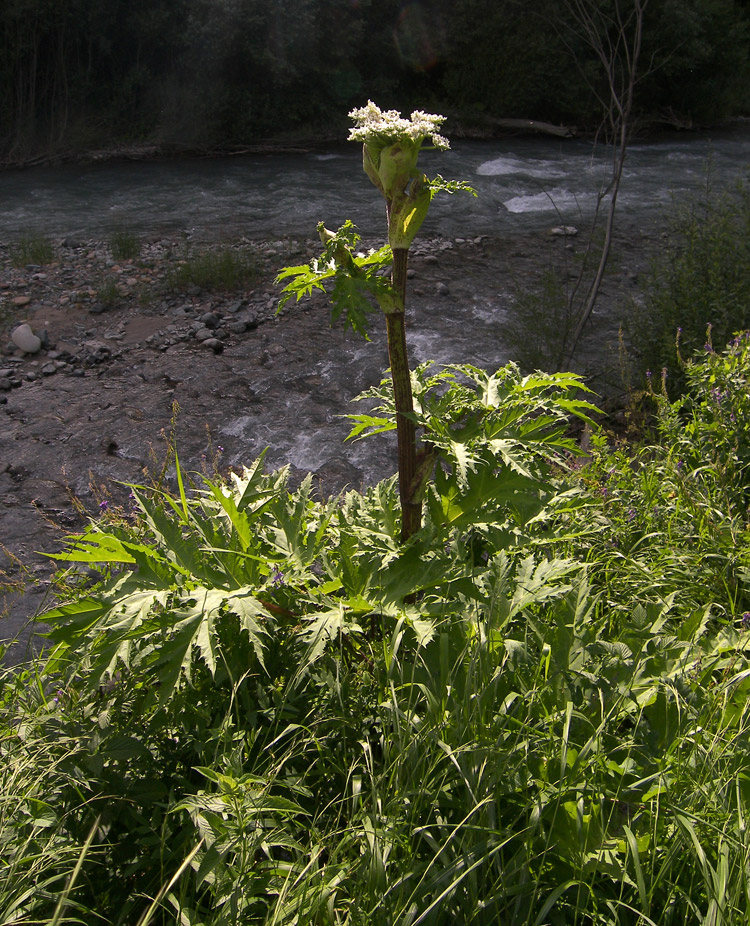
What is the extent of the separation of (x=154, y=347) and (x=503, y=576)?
483 cm

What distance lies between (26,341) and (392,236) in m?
5.00

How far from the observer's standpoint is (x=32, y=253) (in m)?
7.42

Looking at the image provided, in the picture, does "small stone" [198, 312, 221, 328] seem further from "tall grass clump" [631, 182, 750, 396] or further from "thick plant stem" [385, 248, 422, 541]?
"thick plant stem" [385, 248, 422, 541]

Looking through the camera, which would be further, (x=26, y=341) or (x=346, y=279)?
(x=26, y=341)

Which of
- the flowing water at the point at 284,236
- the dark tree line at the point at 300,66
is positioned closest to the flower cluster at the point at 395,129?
the flowing water at the point at 284,236

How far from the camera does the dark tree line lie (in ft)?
39.2

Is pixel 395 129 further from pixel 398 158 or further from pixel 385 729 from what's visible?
pixel 385 729

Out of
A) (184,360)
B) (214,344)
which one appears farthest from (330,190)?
(184,360)

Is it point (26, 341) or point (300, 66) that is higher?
point (300, 66)

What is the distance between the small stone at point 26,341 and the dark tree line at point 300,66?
6938mm

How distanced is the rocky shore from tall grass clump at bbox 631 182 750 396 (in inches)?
27.1

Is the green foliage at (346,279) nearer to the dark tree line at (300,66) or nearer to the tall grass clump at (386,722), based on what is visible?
the tall grass clump at (386,722)

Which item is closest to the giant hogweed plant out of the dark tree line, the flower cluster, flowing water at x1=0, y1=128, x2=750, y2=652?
the flower cluster

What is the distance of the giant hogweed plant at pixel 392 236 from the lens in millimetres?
1715
